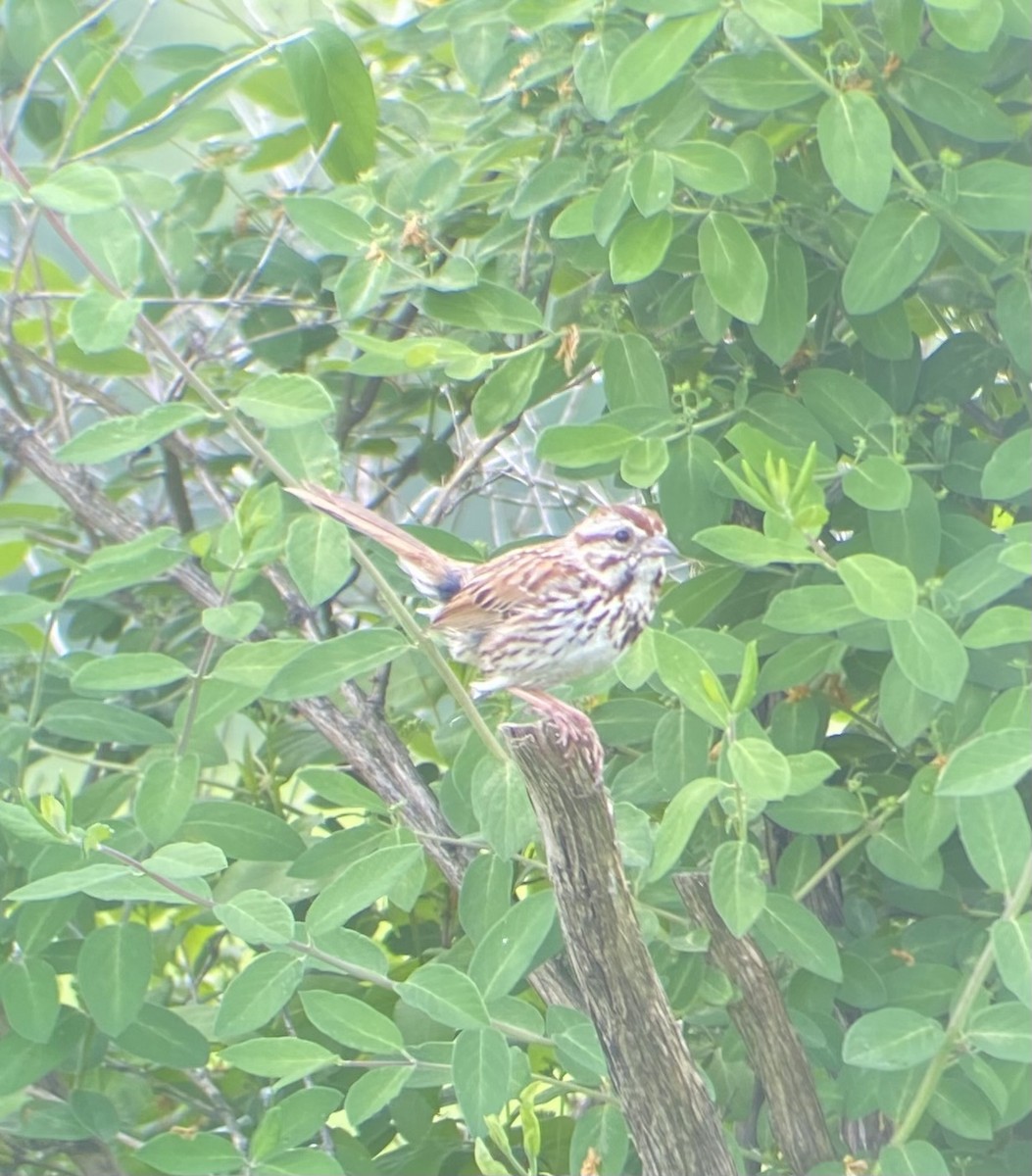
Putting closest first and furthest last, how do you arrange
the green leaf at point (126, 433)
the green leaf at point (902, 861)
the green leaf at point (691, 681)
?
the green leaf at point (691, 681) → the green leaf at point (126, 433) → the green leaf at point (902, 861)

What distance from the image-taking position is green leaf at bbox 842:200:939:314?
2.46 meters

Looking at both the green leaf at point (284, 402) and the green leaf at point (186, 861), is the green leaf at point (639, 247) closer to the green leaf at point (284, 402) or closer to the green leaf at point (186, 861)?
the green leaf at point (284, 402)

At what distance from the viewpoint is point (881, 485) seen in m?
2.41

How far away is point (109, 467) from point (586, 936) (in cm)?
204

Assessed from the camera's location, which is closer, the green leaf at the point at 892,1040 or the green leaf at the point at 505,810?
the green leaf at the point at 892,1040

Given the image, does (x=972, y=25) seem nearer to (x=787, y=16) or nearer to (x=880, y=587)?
(x=787, y=16)

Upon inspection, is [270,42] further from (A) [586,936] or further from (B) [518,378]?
(A) [586,936]

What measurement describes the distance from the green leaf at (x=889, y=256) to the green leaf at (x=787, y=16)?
13.0 inches

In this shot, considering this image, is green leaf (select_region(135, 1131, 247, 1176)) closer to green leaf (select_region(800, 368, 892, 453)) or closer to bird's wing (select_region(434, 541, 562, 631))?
bird's wing (select_region(434, 541, 562, 631))

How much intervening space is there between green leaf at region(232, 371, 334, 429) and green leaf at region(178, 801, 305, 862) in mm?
699

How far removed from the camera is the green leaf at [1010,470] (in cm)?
245

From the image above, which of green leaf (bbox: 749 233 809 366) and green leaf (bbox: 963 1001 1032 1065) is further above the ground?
green leaf (bbox: 749 233 809 366)

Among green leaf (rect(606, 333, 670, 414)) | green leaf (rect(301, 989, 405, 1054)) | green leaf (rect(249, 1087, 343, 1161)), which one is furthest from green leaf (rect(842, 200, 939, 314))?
green leaf (rect(249, 1087, 343, 1161))

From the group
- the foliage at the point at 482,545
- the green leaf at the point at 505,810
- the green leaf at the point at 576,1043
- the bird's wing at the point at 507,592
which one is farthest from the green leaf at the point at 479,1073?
the bird's wing at the point at 507,592
